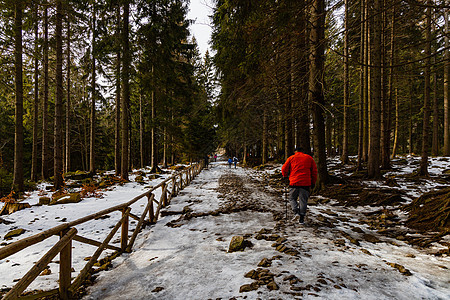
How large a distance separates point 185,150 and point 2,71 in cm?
1789

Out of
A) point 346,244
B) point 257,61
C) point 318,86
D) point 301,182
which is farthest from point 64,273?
point 318,86

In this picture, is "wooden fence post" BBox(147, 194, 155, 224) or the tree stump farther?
the tree stump

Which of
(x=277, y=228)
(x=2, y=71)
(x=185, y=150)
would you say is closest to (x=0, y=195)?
(x=2, y=71)

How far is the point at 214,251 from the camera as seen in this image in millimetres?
3709

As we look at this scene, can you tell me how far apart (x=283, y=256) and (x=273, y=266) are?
0.39 metres

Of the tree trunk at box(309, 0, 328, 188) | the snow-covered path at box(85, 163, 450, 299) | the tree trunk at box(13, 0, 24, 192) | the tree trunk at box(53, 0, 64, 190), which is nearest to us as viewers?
the snow-covered path at box(85, 163, 450, 299)

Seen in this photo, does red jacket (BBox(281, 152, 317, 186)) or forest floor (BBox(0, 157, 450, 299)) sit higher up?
red jacket (BBox(281, 152, 317, 186))

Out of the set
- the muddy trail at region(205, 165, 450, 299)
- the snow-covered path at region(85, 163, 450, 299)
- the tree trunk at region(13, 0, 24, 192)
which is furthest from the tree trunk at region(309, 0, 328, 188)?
the tree trunk at region(13, 0, 24, 192)

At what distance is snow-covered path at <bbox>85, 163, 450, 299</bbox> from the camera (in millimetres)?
2395

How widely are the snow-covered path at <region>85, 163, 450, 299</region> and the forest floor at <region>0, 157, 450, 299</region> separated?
0.01m

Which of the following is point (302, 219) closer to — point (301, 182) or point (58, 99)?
point (301, 182)

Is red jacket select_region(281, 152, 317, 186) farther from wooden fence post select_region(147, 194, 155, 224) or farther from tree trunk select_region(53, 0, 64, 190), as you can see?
tree trunk select_region(53, 0, 64, 190)

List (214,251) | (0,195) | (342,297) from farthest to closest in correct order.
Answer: (0,195), (214,251), (342,297)

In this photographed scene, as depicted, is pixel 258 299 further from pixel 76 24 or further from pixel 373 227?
pixel 76 24
